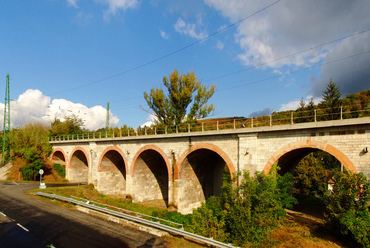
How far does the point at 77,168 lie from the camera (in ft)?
127

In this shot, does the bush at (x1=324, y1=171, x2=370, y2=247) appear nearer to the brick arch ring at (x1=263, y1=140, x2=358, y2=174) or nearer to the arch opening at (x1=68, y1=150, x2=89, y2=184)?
the brick arch ring at (x1=263, y1=140, x2=358, y2=174)

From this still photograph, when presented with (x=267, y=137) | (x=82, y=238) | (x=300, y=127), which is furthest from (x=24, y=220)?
(x=300, y=127)

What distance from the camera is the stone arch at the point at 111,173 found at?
97.0ft

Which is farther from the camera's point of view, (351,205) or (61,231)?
(61,231)

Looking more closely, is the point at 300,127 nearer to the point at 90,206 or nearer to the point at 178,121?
the point at 90,206

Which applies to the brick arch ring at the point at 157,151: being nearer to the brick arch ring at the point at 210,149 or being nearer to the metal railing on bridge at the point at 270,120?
the brick arch ring at the point at 210,149

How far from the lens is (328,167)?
100 feet

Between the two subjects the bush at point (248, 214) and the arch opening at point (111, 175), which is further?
the arch opening at point (111, 175)

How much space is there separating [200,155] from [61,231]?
12.4 meters

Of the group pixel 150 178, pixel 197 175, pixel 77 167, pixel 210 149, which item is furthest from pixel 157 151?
pixel 77 167

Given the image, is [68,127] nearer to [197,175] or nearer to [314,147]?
[197,175]

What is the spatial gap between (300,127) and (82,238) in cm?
1309

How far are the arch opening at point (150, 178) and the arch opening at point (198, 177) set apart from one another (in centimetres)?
517

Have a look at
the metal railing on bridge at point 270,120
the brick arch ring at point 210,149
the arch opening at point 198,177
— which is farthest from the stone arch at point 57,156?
the brick arch ring at point 210,149
